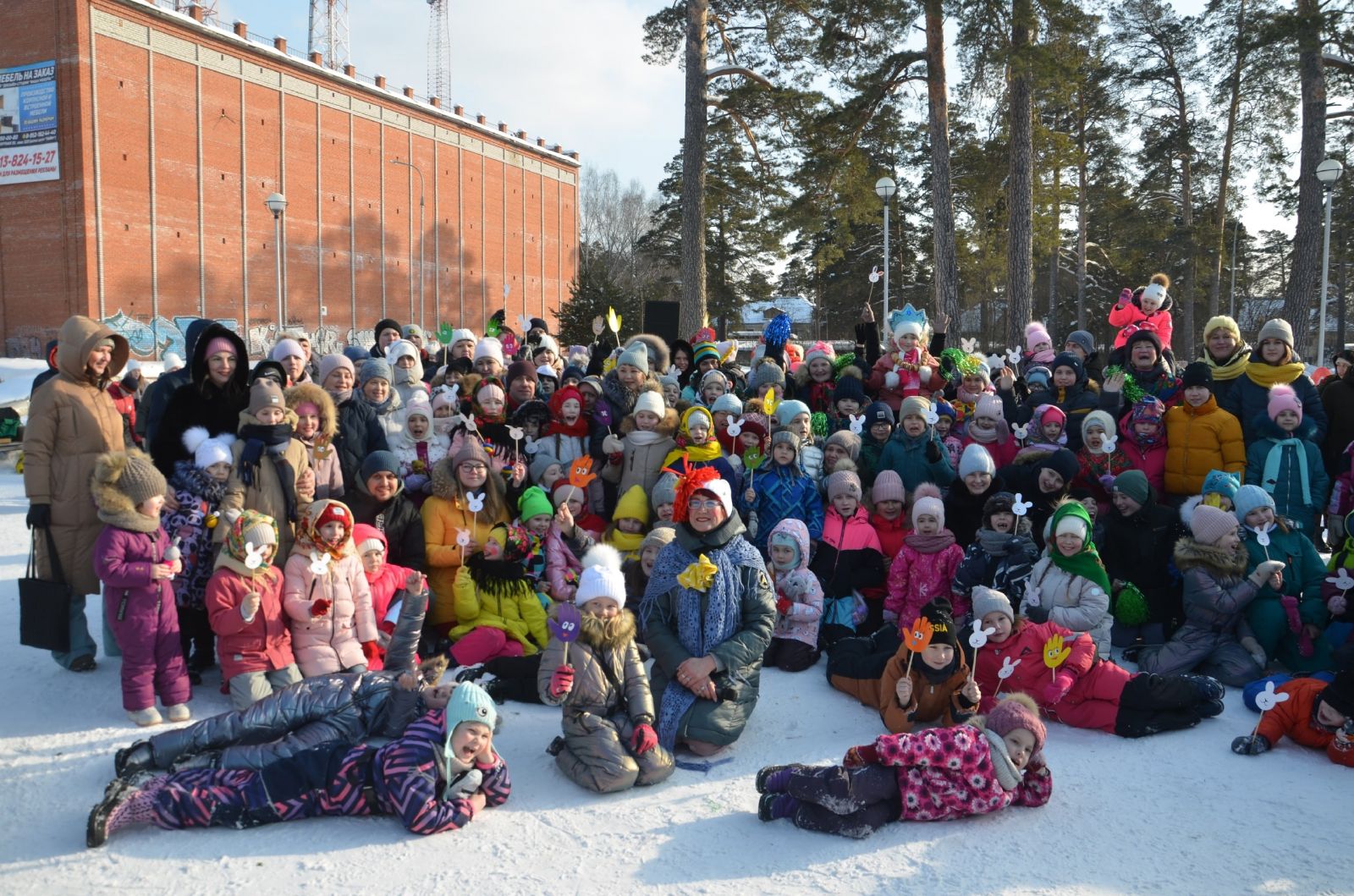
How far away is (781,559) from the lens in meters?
5.68

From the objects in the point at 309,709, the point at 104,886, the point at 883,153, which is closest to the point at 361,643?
the point at 309,709

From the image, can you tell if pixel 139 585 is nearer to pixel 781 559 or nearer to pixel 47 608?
pixel 47 608

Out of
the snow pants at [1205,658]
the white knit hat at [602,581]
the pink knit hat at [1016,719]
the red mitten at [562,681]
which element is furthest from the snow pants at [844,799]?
the snow pants at [1205,658]

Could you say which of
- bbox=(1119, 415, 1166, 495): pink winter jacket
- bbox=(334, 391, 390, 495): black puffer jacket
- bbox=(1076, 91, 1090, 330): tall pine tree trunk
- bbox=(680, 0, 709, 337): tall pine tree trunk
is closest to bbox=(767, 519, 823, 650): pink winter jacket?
bbox=(1119, 415, 1166, 495): pink winter jacket

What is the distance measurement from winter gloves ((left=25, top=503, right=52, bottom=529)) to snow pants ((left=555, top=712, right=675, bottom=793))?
2.98 metres

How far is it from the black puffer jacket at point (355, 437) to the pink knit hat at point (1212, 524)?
5080 mm

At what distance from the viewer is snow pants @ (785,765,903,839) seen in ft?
12.0

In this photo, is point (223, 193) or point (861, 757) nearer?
point (861, 757)

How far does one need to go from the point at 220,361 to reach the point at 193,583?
1298 millimetres

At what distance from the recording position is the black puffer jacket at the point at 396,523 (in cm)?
568

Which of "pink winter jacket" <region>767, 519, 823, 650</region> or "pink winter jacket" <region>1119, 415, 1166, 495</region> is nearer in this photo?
"pink winter jacket" <region>767, 519, 823, 650</region>

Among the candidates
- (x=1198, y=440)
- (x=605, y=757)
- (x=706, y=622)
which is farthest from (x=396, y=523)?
(x=1198, y=440)

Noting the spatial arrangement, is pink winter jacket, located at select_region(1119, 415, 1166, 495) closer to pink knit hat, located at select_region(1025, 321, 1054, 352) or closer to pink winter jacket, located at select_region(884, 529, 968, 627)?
pink winter jacket, located at select_region(884, 529, 968, 627)

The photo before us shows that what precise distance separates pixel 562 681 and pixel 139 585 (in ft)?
7.22
